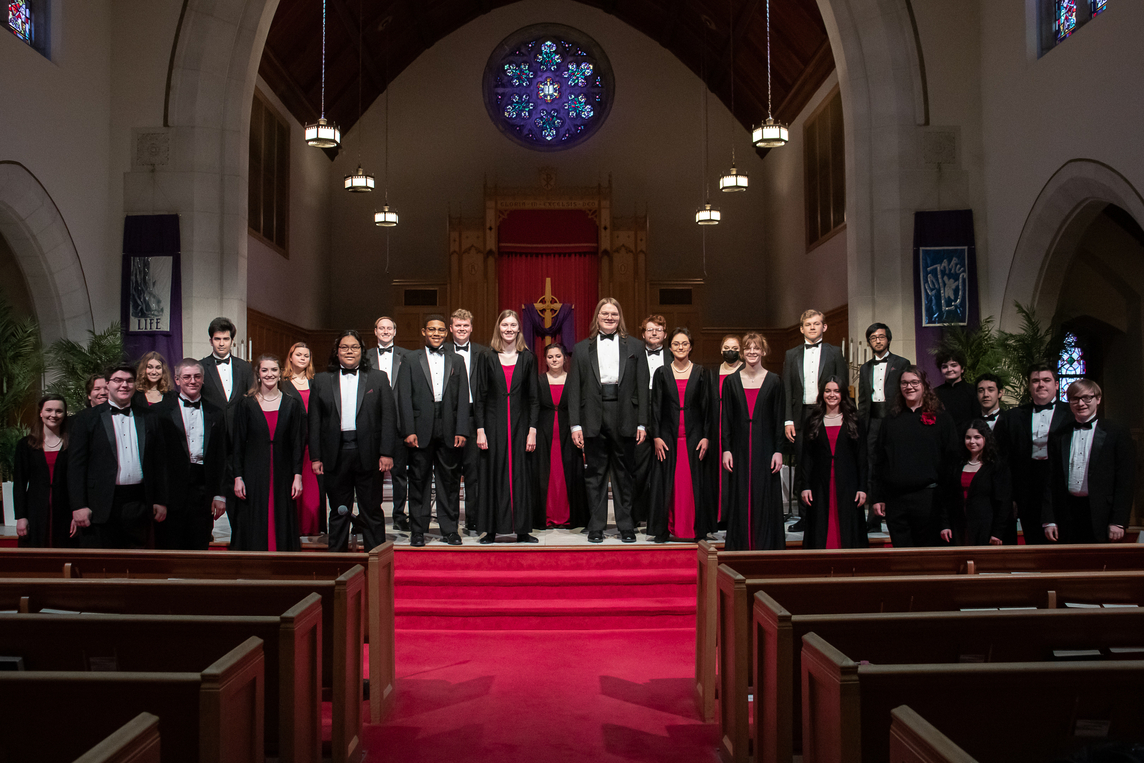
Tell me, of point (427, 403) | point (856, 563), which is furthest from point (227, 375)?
point (856, 563)

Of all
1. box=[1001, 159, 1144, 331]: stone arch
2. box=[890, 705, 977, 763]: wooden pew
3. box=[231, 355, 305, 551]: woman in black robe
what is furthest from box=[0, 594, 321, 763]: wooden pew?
box=[1001, 159, 1144, 331]: stone arch

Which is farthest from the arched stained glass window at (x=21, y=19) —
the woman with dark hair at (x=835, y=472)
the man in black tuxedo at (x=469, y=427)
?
the woman with dark hair at (x=835, y=472)

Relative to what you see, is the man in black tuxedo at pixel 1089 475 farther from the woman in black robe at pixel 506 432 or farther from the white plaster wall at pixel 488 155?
the white plaster wall at pixel 488 155

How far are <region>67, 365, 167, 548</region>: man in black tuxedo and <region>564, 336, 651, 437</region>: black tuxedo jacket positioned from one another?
2472mm

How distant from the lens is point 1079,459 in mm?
4844

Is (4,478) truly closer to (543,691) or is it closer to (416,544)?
(416,544)

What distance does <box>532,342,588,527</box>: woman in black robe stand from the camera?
6.33 metres

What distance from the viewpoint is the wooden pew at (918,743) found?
1.44m

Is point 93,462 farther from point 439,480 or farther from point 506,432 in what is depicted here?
point 506,432

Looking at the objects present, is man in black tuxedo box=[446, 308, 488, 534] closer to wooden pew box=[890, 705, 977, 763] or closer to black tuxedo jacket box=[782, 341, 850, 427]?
black tuxedo jacket box=[782, 341, 850, 427]

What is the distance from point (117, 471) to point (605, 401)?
2.87 meters

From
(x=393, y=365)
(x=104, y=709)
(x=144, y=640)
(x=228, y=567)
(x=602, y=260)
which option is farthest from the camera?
(x=602, y=260)

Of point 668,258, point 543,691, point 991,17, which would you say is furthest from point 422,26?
point 543,691

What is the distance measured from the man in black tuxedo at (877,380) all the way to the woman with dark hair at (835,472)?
70 centimetres
